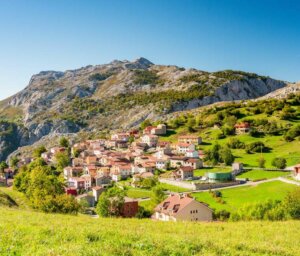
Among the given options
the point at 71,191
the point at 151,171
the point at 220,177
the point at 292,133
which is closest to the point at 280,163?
the point at 220,177

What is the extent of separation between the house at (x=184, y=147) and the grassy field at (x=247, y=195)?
38.9m

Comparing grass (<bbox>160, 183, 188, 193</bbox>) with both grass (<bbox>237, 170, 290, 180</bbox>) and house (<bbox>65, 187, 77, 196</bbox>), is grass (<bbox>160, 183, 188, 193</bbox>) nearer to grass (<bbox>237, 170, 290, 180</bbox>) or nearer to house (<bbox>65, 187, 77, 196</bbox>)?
grass (<bbox>237, 170, 290, 180</bbox>)

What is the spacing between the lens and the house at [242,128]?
128675mm

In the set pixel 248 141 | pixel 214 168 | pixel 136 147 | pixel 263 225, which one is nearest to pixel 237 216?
pixel 263 225

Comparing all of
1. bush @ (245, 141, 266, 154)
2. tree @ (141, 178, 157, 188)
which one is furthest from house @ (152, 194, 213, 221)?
bush @ (245, 141, 266, 154)

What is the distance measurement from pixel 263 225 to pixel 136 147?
381ft

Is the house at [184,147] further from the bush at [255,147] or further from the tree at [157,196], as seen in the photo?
the tree at [157,196]

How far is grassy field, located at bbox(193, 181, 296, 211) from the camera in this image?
64.9m

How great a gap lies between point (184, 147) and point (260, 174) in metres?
38.4

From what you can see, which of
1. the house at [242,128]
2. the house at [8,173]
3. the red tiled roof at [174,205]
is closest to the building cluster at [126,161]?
the house at [8,173]

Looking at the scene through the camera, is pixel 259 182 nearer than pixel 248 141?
Yes

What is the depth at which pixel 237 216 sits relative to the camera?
4975cm

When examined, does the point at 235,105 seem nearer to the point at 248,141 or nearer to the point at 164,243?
the point at 248,141

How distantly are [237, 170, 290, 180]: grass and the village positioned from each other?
2498 mm
